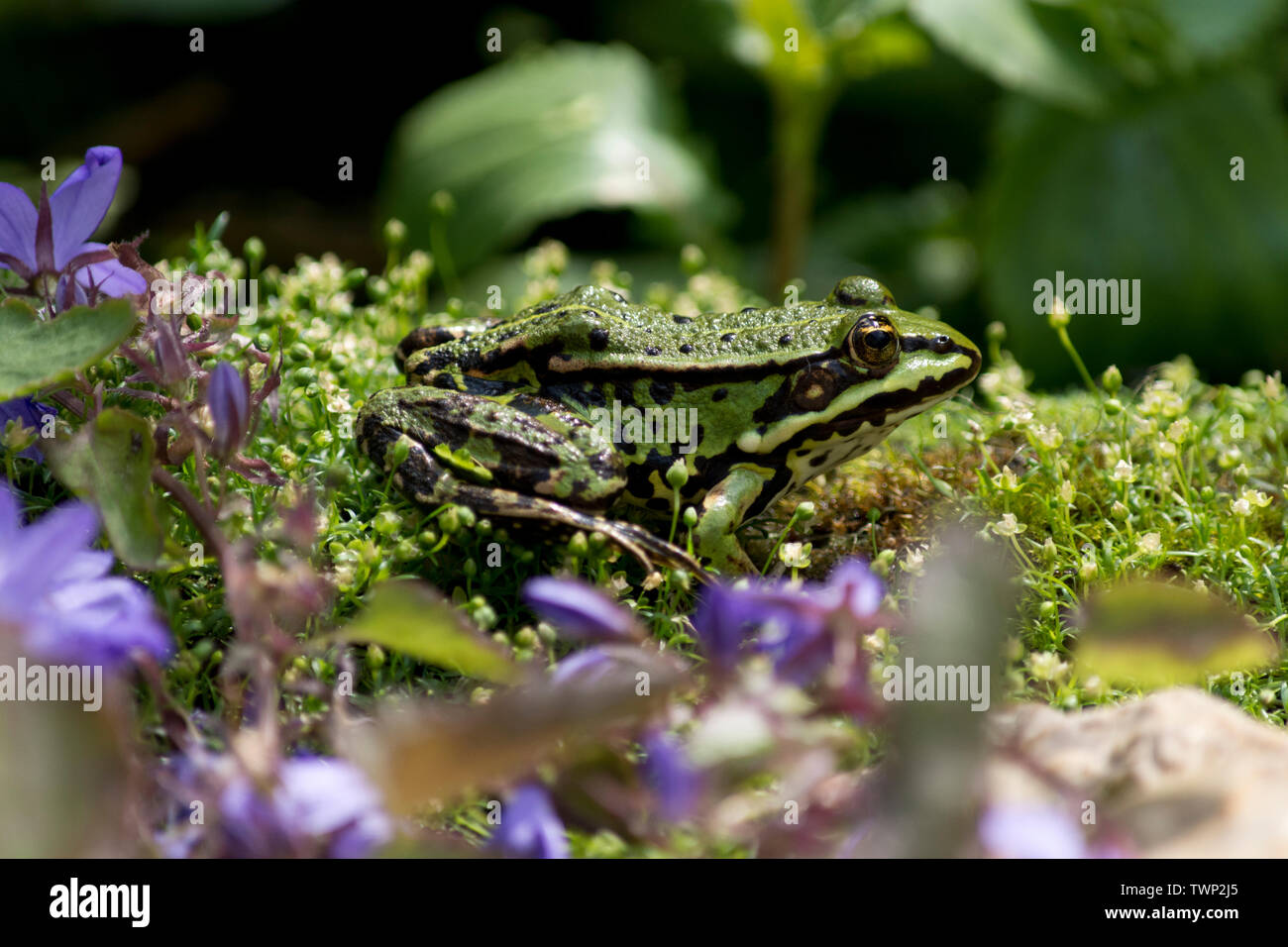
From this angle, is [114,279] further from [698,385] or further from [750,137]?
[750,137]

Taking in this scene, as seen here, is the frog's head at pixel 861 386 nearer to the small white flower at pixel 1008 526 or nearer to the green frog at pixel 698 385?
the green frog at pixel 698 385

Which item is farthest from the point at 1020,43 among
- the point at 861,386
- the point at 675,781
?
the point at 675,781

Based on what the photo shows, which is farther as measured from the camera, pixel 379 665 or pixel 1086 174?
pixel 1086 174

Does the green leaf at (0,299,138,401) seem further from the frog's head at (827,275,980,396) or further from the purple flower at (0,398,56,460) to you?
the frog's head at (827,275,980,396)

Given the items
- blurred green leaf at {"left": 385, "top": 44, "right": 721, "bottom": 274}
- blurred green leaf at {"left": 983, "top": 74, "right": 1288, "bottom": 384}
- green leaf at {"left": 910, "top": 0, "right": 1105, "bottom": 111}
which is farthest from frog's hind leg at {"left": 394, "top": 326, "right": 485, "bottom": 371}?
blurred green leaf at {"left": 983, "top": 74, "right": 1288, "bottom": 384}
